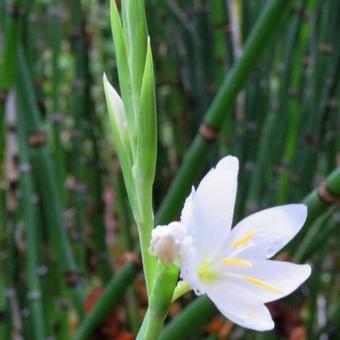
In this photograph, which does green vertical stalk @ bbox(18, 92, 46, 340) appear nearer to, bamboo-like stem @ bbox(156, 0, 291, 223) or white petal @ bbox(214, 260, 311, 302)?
bamboo-like stem @ bbox(156, 0, 291, 223)

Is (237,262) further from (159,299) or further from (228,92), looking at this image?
(228,92)

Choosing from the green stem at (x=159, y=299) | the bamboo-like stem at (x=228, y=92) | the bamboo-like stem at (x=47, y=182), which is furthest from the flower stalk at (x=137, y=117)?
the bamboo-like stem at (x=47, y=182)

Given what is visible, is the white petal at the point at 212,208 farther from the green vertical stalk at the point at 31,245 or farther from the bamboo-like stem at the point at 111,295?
the green vertical stalk at the point at 31,245

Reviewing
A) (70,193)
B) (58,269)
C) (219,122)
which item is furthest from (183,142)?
(219,122)

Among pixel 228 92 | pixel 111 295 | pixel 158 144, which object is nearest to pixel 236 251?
pixel 228 92

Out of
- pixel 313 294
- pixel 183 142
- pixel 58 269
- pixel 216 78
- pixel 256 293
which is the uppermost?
pixel 256 293

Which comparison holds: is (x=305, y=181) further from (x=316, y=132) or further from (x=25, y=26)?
(x=25, y=26)
